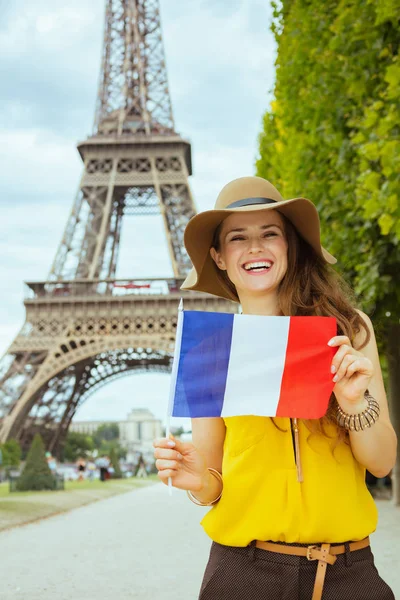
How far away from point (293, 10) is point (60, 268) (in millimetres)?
25850

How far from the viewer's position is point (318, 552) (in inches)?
89.4

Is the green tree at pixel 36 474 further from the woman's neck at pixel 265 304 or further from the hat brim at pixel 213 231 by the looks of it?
the woman's neck at pixel 265 304

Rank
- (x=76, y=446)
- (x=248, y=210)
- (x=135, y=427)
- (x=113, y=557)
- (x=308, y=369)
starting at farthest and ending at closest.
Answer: (x=135, y=427) < (x=76, y=446) < (x=113, y=557) < (x=248, y=210) < (x=308, y=369)

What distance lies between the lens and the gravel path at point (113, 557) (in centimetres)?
641

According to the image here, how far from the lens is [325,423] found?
2426 mm

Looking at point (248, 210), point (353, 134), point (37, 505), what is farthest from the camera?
point (37, 505)

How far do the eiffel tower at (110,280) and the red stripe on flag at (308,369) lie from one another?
31.0m

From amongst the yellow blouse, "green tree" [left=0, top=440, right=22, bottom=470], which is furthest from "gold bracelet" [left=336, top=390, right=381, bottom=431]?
"green tree" [left=0, top=440, right=22, bottom=470]

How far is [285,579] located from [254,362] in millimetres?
641

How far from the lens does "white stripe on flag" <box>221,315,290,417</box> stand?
2.42 meters

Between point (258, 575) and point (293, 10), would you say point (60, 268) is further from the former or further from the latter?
point (258, 575)

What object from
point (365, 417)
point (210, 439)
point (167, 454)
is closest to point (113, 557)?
point (210, 439)

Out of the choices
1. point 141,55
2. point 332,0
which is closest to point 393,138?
point 332,0

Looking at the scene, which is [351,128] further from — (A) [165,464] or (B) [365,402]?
(A) [165,464]
